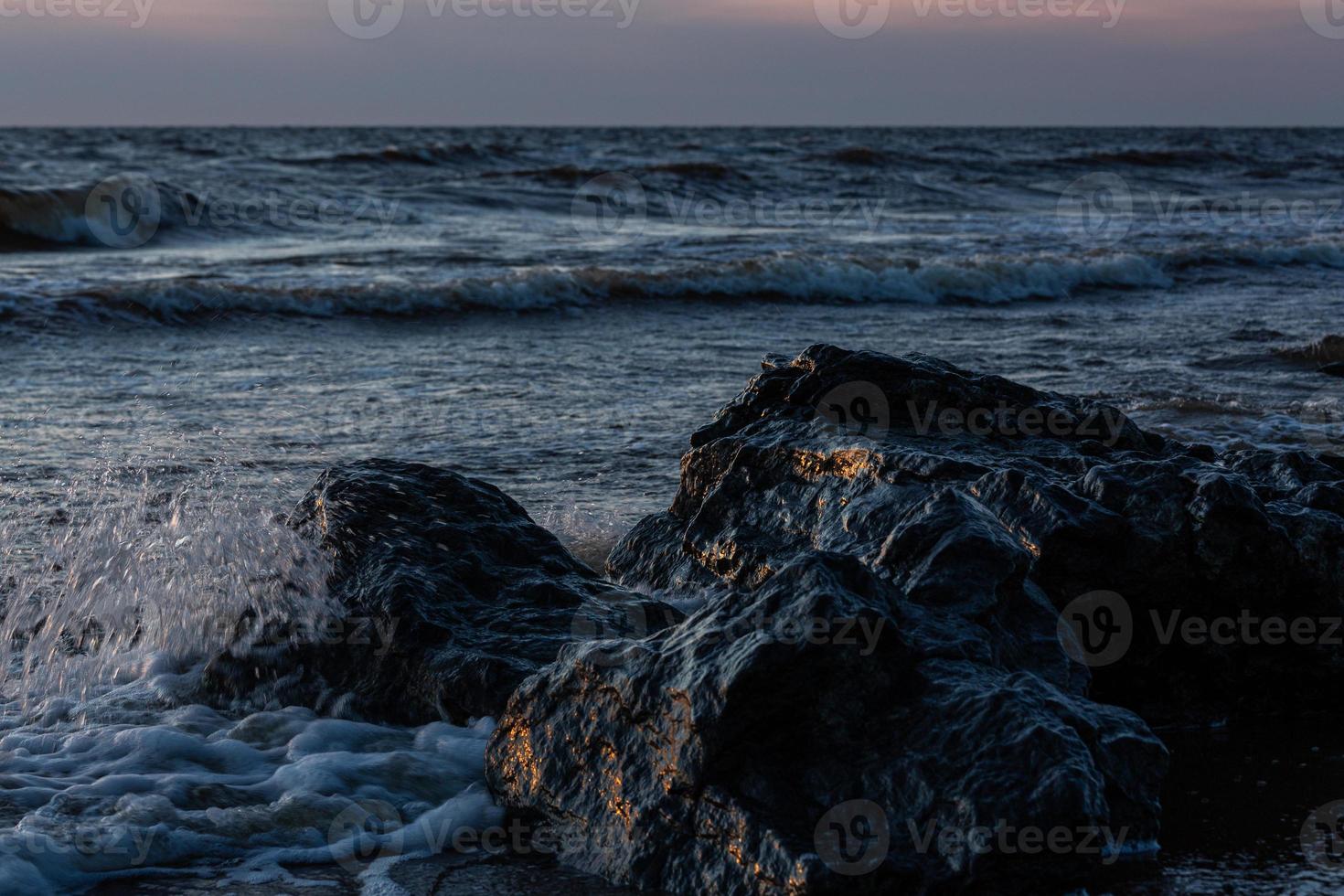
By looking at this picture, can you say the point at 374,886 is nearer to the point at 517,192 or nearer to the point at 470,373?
the point at 470,373

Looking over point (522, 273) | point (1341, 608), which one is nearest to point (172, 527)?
point (1341, 608)

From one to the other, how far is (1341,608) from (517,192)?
1952cm

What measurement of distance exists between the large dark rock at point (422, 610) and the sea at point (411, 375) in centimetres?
11

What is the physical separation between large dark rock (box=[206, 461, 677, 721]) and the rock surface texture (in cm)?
31

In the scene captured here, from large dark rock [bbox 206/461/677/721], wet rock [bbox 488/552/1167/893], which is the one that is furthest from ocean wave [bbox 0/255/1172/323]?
wet rock [bbox 488/552/1167/893]

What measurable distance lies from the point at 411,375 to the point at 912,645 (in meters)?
6.23

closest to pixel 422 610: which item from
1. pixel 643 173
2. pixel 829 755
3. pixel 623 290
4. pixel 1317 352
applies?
pixel 829 755

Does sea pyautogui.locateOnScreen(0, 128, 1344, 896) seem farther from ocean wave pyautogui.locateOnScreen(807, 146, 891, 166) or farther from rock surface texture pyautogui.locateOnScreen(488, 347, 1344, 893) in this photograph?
ocean wave pyautogui.locateOnScreen(807, 146, 891, 166)

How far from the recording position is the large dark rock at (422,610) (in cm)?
330

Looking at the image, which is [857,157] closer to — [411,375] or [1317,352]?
[1317,352]

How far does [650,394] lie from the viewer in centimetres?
763

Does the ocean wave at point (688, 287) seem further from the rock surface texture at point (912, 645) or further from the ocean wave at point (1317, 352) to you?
the rock surface texture at point (912, 645)

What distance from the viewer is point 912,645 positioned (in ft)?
8.52

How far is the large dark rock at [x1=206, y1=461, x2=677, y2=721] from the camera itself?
3297 mm
